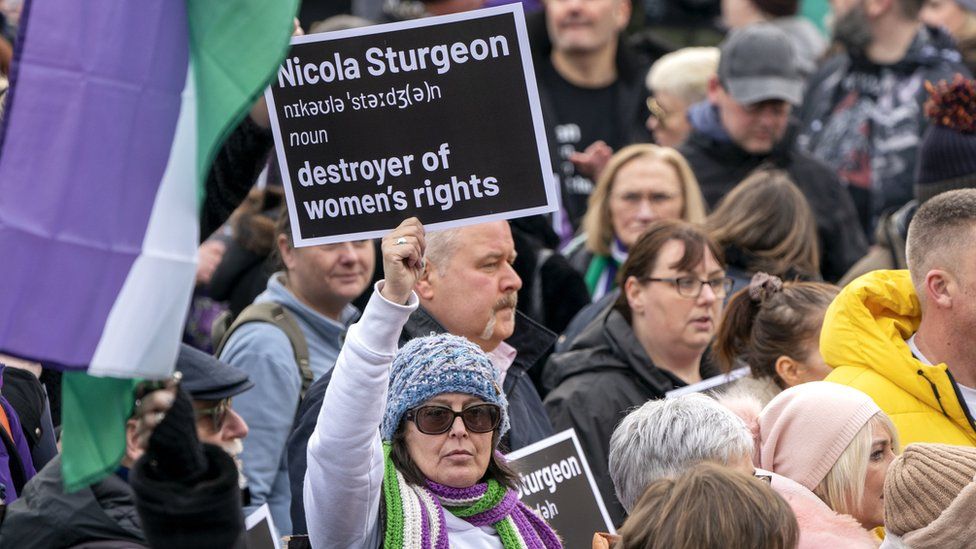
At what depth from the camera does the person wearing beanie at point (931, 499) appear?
13.6ft

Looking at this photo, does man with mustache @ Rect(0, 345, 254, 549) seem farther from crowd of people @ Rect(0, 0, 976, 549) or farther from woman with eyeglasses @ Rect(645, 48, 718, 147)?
woman with eyeglasses @ Rect(645, 48, 718, 147)

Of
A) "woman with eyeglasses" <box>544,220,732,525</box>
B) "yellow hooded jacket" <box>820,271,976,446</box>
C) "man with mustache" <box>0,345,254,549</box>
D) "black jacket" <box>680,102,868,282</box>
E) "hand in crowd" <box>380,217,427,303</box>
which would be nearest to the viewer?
"man with mustache" <box>0,345,254,549</box>

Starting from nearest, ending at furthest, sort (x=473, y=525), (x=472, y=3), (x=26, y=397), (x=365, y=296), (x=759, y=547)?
(x=759, y=547)
(x=473, y=525)
(x=26, y=397)
(x=365, y=296)
(x=472, y=3)

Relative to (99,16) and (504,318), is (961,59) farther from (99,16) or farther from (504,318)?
(99,16)

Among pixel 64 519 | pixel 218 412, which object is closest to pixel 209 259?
pixel 218 412

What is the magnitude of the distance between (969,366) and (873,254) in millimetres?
2433

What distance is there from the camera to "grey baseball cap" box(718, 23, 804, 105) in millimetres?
8766

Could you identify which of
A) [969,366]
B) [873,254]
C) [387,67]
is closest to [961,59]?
[873,254]

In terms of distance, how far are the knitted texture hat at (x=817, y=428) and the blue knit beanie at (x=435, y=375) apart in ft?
3.20

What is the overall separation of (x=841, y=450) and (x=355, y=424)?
1617 mm

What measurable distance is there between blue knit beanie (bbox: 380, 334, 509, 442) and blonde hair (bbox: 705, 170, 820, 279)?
293 cm

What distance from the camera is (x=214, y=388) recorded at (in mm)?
4844

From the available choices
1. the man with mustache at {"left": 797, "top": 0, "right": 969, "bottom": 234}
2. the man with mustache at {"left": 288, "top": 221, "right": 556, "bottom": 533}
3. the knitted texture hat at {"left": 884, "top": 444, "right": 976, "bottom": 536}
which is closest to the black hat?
the man with mustache at {"left": 288, "top": 221, "right": 556, "bottom": 533}

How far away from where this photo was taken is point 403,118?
4.51 meters
